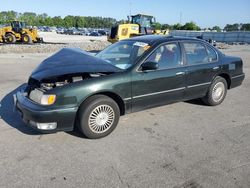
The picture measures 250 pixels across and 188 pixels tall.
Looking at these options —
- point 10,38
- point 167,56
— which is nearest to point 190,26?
point 10,38

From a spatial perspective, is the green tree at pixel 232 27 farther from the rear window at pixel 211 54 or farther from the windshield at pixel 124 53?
the windshield at pixel 124 53

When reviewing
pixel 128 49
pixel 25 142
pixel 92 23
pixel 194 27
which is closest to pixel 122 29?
pixel 128 49

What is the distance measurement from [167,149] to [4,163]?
2242 millimetres

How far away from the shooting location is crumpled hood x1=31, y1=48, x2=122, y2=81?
427 centimetres

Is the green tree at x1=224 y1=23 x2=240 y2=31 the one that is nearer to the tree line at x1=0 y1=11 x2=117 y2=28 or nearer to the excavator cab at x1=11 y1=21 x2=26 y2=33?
the tree line at x1=0 y1=11 x2=117 y2=28

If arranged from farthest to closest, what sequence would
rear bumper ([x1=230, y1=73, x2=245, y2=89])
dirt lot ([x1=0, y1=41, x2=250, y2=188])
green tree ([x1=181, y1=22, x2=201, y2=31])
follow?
green tree ([x1=181, y1=22, x2=201, y2=31])
rear bumper ([x1=230, y1=73, x2=245, y2=89])
dirt lot ([x1=0, y1=41, x2=250, y2=188])

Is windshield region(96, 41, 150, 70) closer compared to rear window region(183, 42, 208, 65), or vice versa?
windshield region(96, 41, 150, 70)

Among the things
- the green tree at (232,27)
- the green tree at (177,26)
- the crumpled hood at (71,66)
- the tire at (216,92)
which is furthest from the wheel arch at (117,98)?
the green tree at (232,27)

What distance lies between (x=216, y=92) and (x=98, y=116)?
3.13 m

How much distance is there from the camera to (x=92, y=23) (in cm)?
13625

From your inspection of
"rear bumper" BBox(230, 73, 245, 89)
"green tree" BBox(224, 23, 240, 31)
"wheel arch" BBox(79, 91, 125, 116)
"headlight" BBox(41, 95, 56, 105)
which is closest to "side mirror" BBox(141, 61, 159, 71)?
"wheel arch" BBox(79, 91, 125, 116)

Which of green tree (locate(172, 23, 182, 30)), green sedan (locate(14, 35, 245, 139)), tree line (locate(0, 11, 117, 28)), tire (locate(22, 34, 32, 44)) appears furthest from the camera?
tree line (locate(0, 11, 117, 28))

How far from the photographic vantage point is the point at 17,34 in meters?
26.7

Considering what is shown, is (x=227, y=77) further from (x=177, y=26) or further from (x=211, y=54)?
(x=177, y=26)
